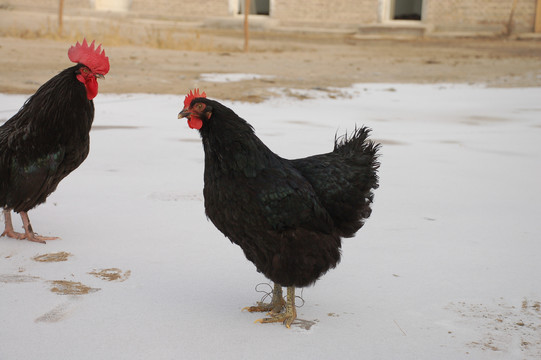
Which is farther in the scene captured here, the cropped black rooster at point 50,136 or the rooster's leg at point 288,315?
the cropped black rooster at point 50,136

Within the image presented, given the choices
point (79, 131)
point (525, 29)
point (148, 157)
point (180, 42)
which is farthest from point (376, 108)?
point (525, 29)

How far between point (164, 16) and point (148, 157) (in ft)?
82.3

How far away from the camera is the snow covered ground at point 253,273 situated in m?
3.31

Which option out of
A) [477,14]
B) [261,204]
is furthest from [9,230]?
[477,14]

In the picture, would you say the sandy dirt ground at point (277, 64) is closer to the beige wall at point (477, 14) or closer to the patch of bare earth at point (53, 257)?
the beige wall at point (477, 14)

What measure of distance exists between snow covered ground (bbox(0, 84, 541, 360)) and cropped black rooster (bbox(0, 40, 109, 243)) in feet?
1.61

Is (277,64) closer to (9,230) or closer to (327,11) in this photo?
(327,11)

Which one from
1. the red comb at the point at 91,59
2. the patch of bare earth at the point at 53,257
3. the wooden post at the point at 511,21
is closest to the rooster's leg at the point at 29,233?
the patch of bare earth at the point at 53,257

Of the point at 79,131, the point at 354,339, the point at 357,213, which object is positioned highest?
the point at 79,131

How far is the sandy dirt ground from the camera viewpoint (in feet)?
45.0

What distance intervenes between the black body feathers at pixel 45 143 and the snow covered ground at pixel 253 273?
48cm

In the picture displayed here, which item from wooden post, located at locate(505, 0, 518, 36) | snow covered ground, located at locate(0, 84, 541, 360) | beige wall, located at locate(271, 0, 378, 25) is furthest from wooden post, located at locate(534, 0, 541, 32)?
snow covered ground, located at locate(0, 84, 541, 360)

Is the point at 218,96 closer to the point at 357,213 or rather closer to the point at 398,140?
the point at 398,140

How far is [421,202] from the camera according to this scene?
19.9 feet
